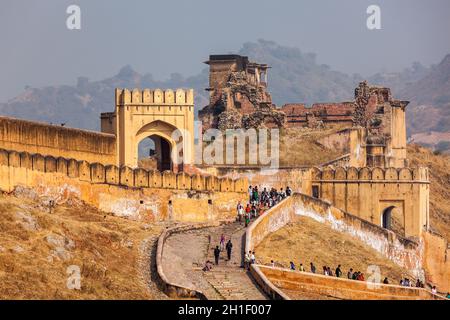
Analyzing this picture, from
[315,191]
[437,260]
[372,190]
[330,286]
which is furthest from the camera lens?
[437,260]

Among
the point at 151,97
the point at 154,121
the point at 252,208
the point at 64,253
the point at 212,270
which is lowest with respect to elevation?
the point at 212,270

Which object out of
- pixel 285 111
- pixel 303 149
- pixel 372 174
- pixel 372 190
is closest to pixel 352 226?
pixel 372 190

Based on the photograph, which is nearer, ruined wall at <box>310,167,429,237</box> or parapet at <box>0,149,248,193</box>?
parapet at <box>0,149,248,193</box>

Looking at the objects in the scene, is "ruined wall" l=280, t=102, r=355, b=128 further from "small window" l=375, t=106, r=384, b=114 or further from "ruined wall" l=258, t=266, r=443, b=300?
"ruined wall" l=258, t=266, r=443, b=300

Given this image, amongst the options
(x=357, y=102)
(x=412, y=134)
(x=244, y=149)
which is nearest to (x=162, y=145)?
(x=244, y=149)

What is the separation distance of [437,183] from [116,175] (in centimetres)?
3172

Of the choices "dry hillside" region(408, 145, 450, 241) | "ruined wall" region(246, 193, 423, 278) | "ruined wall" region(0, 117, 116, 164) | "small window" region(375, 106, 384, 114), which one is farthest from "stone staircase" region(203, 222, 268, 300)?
"small window" region(375, 106, 384, 114)

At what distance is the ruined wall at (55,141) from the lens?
37.8m

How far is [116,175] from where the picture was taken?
37000mm

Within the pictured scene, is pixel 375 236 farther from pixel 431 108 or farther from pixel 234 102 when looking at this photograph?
pixel 431 108

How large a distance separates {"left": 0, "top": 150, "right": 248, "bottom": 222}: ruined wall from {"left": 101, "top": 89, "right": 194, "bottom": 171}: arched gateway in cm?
493

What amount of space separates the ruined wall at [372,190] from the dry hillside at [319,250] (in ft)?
14.9

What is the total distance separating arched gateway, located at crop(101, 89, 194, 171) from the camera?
44.1m

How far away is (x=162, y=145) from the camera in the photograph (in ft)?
152
